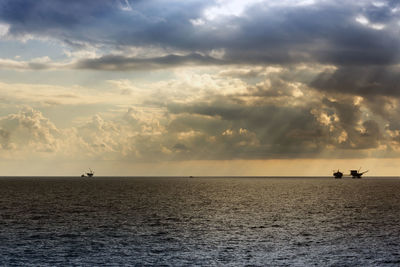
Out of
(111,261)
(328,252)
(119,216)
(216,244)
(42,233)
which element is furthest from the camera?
(119,216)

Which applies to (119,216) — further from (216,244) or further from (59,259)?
(59,259)

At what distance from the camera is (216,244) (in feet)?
208

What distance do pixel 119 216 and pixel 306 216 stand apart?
43.5m

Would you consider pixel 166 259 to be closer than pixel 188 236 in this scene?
Yes

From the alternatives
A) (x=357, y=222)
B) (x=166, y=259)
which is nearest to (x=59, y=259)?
(x=166, y=259)

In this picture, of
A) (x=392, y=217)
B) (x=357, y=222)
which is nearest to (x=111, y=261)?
(x=357, y=222)

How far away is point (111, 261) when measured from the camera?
167 feet

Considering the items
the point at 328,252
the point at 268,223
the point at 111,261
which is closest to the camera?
the point at 111,261

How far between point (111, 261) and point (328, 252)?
28.3m

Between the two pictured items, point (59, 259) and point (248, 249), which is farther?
point (248, 249)

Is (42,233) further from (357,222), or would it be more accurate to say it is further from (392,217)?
(392,217)

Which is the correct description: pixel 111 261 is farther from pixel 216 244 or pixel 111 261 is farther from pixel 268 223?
pixel 268 223

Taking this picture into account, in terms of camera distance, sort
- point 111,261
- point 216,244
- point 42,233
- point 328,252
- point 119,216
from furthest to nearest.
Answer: point 119,216
point 42,233
point 216,244
point 328,252
point 111,261

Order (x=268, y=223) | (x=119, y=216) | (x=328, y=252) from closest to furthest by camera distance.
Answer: (x=328, y=252) → (x=268, y=223) → (x=119, y=216)
